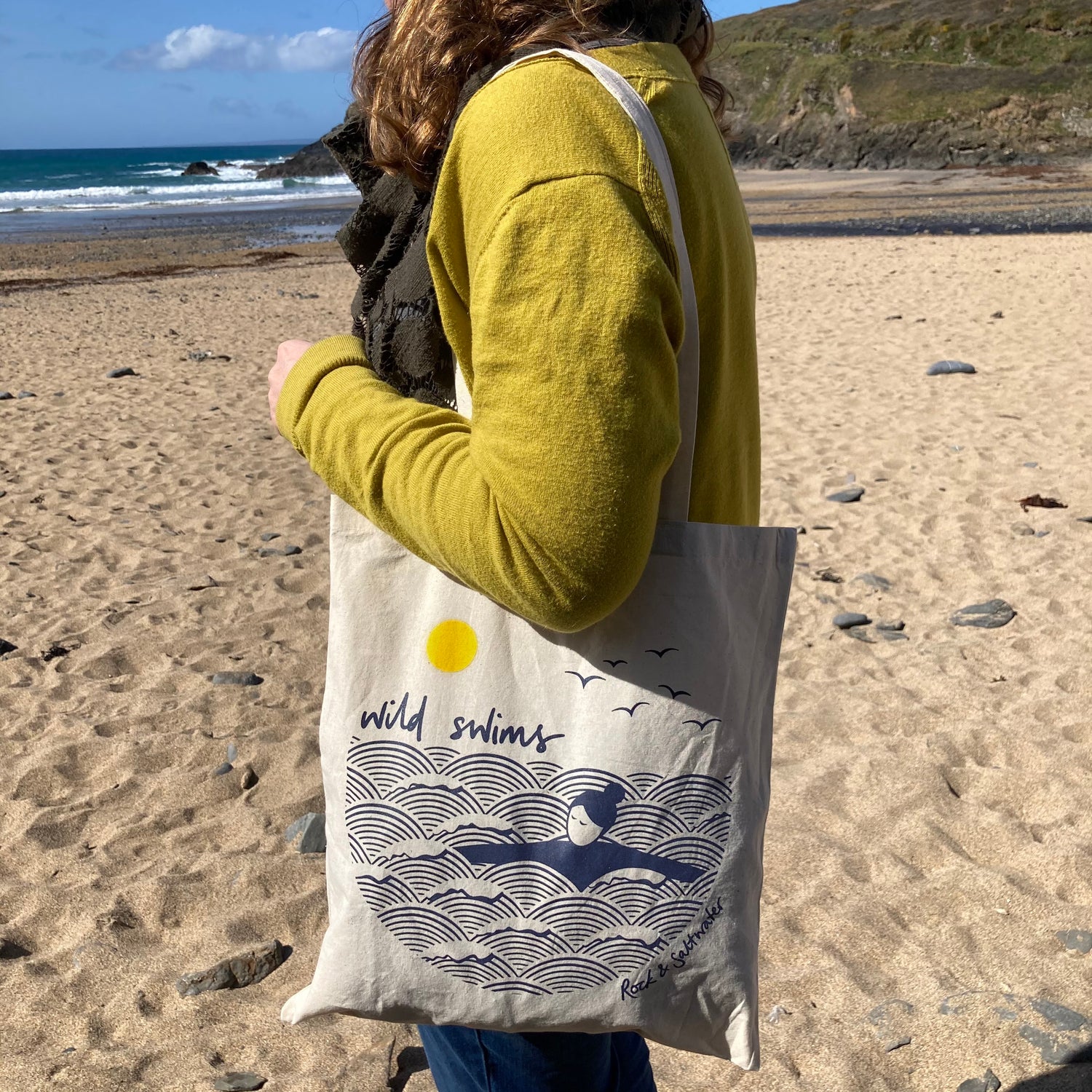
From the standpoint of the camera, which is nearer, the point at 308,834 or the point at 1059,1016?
the point at 1059,1016

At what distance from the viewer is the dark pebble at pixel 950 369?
324 inches

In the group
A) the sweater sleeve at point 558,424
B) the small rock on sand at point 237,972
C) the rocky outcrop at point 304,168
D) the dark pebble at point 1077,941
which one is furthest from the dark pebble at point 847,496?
the rocky outcrop at point 304,168

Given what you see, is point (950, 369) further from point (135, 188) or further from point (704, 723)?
point (135, 188)

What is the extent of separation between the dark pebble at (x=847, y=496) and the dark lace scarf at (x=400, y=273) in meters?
4.87

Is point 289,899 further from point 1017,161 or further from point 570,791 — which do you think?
point 1017,161

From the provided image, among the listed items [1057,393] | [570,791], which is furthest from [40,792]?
[1057,393]

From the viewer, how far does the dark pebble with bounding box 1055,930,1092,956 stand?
2.54m

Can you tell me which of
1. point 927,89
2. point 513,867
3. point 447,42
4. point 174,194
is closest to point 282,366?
point 447,42

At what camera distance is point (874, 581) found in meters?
4.75

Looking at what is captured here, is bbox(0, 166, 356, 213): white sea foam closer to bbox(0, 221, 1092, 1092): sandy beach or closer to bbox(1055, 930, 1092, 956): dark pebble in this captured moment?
bbox(0, 221, 1092, 1092): sandy beach

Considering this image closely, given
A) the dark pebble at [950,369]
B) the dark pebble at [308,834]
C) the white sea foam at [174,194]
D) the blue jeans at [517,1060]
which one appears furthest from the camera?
the white sea foam at [174,194]

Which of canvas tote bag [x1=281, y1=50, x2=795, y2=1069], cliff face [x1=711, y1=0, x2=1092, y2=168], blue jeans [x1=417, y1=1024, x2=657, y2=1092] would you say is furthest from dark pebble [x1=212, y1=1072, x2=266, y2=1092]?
cliff face [x1=711, y1=0, x2=1092, y2=168]

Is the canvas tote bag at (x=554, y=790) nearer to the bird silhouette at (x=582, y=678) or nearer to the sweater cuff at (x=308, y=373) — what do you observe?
the bird silhouette at (x=582, y=678)

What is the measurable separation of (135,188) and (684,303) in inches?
2114
